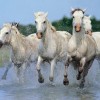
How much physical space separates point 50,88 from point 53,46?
1314 mm

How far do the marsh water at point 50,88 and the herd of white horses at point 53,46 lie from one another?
332 millimetres

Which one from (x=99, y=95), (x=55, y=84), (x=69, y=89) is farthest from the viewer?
(x=55, y=84)

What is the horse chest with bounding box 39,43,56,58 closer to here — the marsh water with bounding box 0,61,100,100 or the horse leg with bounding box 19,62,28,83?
the marsh water with bounding box 0,61,100,100

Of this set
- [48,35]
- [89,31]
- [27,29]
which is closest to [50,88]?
[48,35]

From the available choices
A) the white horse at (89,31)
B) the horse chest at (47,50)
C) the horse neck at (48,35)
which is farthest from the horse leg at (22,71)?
the white horse at (89,31)

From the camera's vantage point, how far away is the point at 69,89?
47.0 ft

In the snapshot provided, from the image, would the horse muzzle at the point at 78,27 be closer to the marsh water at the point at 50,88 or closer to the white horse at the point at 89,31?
the marsh water at the point at 50,88

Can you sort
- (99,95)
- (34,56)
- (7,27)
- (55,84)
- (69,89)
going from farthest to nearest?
(34,56), (7,27), (55,84), (69,89), (99,95)

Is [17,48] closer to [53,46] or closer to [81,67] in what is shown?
[53,46]

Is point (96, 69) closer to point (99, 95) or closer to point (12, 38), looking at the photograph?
point (12, 38)

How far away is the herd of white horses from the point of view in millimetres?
14414

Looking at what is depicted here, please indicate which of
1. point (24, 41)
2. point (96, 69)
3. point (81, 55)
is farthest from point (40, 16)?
point (96, 69)

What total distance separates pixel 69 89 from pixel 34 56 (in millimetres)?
3408

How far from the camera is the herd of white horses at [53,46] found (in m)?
14.4
